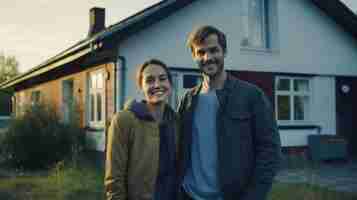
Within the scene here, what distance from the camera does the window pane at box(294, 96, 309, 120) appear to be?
1385cm

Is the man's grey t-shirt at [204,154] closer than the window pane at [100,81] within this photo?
Yes

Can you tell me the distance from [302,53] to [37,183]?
8.74m

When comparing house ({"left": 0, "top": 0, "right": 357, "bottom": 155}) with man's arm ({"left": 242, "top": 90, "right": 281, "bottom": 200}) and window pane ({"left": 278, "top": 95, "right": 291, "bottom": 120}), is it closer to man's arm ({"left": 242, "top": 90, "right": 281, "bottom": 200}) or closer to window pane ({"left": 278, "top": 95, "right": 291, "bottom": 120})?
window pane ({"left": 278, "top": 95, "right": 291, "bottom": 120})

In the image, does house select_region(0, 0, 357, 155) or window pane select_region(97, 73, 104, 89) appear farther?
window pane select_region(97, 73, 104, 89)

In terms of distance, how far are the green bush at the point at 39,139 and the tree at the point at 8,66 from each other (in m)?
58.2

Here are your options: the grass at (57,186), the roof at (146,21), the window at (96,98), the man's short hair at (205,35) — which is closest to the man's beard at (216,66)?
the man's short hair at (205,35)

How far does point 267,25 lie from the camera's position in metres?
13.9

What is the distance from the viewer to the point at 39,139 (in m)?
12.3

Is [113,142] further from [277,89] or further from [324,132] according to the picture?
[324,132]

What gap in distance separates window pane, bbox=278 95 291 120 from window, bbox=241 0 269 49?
63.8 inches

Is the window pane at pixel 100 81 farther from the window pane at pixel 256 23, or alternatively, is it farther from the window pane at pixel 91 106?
the window pane at pixel 256 23

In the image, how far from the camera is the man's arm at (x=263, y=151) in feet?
8.22

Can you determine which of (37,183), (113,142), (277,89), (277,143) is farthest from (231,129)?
(277,89)

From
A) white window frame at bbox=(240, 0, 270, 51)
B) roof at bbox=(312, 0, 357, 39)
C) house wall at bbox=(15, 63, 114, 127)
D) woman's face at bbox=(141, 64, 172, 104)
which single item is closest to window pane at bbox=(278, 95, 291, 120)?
white window frame at bbox=(240, 0, 270, 51)
